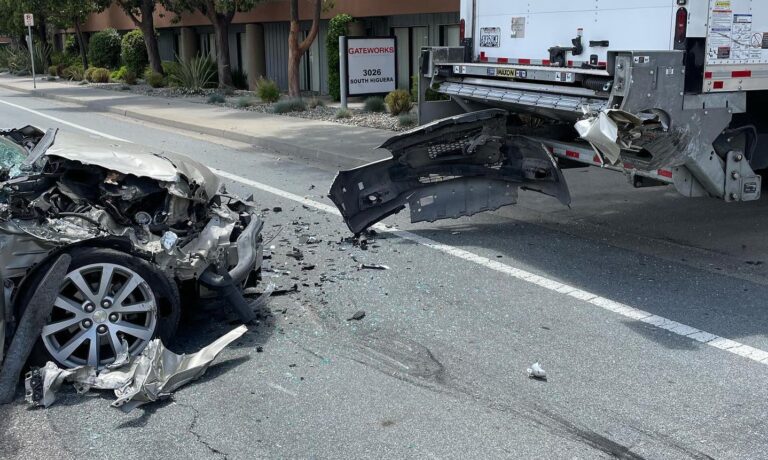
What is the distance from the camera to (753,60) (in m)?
6.85

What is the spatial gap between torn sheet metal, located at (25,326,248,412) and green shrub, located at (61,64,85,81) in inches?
1366

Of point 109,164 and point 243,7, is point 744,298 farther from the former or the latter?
point 243,7

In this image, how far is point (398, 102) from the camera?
18.3 metres

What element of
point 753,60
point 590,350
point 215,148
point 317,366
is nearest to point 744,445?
point 590,350

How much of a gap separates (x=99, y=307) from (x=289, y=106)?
16041 millimetres

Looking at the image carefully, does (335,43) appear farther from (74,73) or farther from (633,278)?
(74,73)

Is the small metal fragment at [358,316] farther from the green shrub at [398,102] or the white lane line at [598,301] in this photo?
the green shrub at [398,102]

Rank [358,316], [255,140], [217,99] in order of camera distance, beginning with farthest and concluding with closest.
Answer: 1. [217,99]
2. [255,140]
3. [358,316]

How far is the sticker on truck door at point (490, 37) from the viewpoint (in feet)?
29.9

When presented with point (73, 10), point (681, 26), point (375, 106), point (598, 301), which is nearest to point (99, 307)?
point (598, 301)

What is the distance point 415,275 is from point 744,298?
8.60 ft

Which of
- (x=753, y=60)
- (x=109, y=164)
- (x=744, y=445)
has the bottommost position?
(x=744, y=445)

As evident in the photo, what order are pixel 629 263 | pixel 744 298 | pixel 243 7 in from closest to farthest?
pixel 744 298 → pixel 629 263 → pixel 243 7

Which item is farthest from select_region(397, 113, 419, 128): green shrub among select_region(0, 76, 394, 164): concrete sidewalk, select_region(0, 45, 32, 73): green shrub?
select_region(0, 45, 32, 73): green shrub
